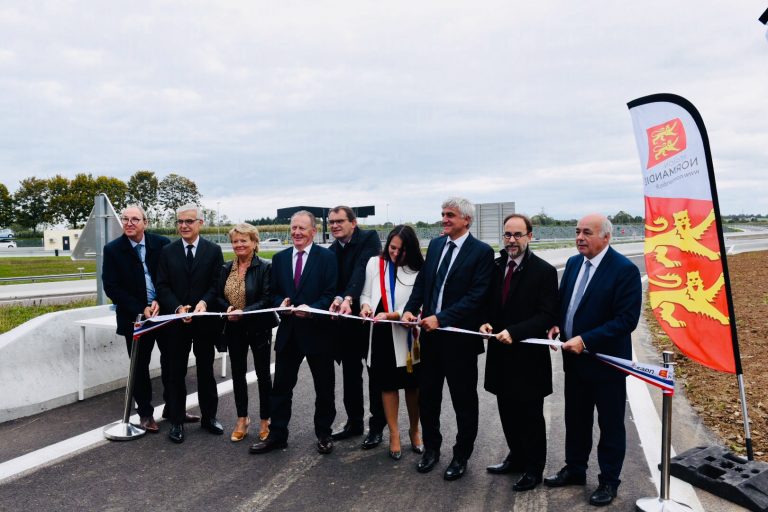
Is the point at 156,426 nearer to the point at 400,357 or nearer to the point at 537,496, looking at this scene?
the point at 400,357

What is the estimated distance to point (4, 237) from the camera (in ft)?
251

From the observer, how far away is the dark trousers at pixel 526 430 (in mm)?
4371

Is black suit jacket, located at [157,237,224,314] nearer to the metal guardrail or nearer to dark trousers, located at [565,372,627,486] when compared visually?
dark trousers, located at [565,372,627,486]

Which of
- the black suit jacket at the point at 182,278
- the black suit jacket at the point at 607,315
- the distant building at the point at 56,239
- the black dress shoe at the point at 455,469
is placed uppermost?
the distant building at the point at 56,239

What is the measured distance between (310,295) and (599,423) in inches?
106

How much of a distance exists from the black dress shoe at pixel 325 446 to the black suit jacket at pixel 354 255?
123 cm

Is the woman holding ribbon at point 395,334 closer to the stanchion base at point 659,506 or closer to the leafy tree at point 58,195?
the stanchion base at point 659,506

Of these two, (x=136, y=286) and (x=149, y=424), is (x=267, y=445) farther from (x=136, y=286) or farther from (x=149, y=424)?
(x=136, y=286)

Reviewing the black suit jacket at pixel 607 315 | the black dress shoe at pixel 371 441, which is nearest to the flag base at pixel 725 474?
the black suit jacket at pixel 607 315

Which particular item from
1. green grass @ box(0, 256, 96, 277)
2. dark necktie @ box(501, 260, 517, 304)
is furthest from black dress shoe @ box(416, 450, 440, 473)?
green grass @ box(0, 256, 96, 277)

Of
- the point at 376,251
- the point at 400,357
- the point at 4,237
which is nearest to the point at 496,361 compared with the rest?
the point at 400,357

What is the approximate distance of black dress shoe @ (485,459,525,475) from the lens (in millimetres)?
4547

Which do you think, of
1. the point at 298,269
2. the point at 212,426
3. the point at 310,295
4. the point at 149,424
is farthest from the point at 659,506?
the point at 149,424

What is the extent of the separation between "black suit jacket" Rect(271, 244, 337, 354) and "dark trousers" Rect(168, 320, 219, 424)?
32.1 inches
